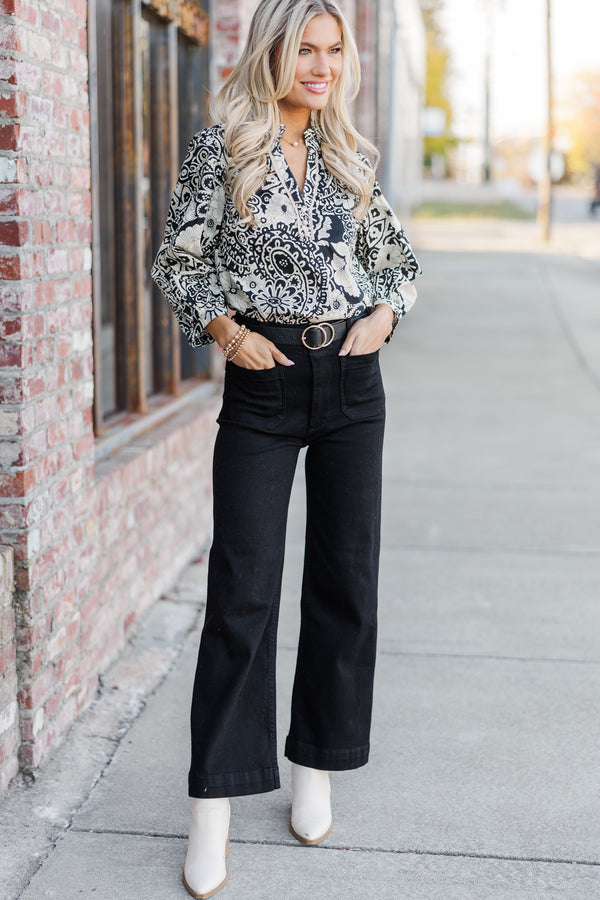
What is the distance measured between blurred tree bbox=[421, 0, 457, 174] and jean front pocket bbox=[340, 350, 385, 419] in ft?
199

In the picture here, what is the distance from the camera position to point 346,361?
261 centimetres

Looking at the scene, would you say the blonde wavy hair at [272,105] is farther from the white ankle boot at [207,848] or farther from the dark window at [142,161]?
the white ankle boot at [207,848]

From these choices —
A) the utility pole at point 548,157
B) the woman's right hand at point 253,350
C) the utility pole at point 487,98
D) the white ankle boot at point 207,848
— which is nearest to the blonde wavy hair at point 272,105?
the woman's right hand at point 253,350

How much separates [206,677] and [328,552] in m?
0.41

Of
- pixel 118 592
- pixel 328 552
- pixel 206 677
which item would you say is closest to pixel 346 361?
pixel 328 552

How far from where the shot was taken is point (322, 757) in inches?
112

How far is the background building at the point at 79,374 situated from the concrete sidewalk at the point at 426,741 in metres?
0.20

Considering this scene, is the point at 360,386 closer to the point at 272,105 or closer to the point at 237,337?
the point at 237,337

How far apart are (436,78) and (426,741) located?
63945 mm

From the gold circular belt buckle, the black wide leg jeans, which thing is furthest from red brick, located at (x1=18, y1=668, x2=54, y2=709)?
the gold circular belt buckle

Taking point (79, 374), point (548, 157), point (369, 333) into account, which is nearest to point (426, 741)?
point (369, 333)

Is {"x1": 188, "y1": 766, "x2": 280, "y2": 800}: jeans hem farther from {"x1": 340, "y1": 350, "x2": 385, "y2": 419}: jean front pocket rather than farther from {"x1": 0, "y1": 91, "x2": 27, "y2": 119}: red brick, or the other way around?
{"x1": 0, "y1": 91, "x2": 27, "y2": 119}: red brick

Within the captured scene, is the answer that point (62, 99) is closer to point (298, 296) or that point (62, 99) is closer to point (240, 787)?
point (298, 296)

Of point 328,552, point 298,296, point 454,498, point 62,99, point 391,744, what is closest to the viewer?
point 298,296
